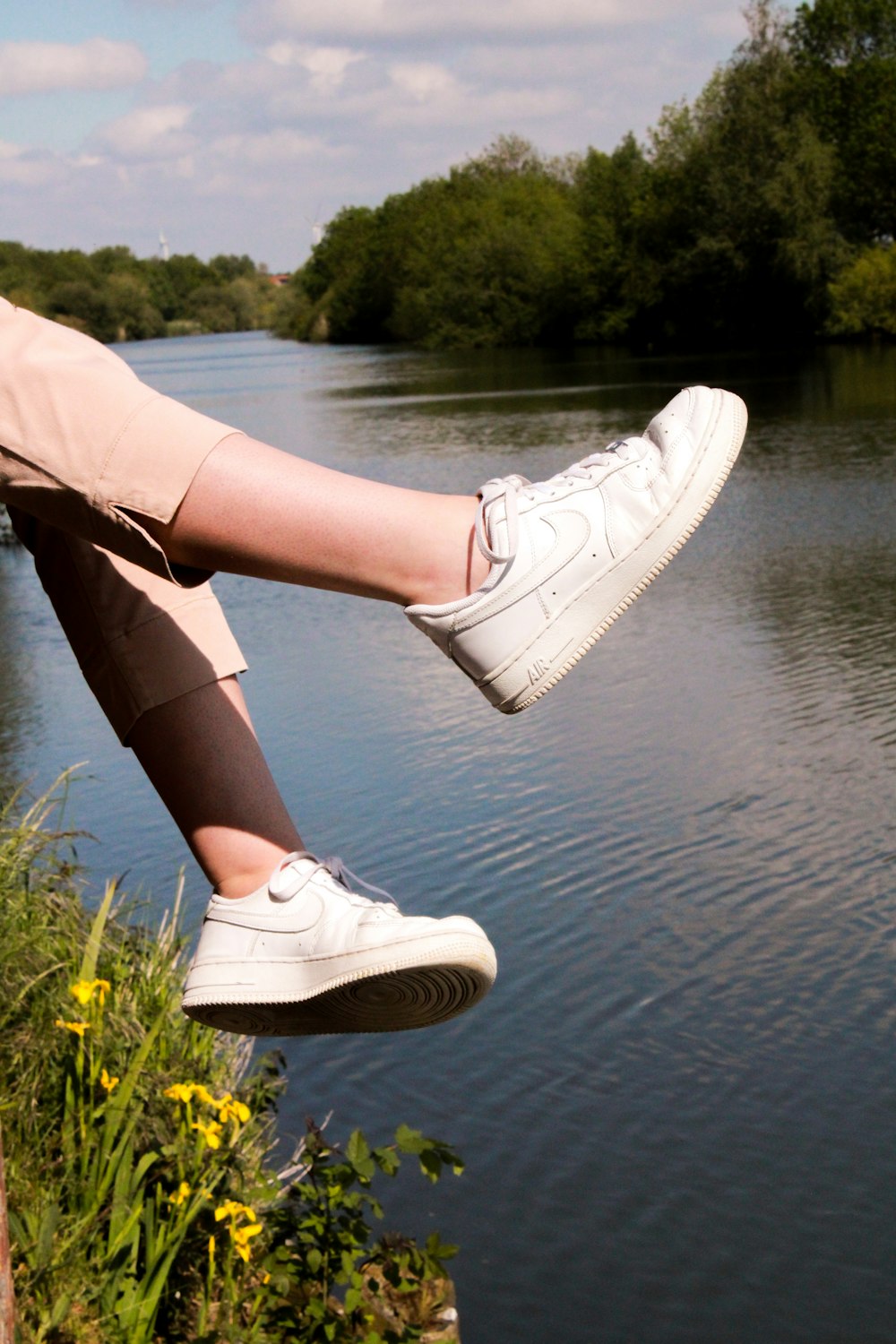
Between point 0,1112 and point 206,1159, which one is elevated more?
point 0,1112

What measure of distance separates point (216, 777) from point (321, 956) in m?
0.23

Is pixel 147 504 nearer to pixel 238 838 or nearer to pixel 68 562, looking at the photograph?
pixel 68 562

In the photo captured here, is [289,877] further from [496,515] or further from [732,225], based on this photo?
[732,225]

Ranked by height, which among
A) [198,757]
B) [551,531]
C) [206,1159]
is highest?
[551,531]

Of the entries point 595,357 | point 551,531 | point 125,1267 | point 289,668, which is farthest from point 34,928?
point 595,357

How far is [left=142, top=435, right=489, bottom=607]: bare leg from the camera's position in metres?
1.45

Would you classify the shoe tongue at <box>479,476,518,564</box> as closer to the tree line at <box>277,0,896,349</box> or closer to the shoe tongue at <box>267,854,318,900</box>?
the shoe tongue at <box>267,854,318,900</box>

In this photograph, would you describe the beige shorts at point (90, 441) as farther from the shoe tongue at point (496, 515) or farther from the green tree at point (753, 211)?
the green tree at point (753, 211)

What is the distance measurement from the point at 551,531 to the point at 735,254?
41.0 metres

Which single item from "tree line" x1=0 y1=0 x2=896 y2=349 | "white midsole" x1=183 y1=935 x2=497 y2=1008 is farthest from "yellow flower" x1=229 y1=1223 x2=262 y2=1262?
"tree line" x1=0 y1=0 x2=896 y2=349

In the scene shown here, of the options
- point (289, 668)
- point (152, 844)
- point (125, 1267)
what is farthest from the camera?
point (289, 668)

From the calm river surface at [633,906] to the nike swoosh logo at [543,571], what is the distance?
8.01ft

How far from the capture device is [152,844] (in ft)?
20.7

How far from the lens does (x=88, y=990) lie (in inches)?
104
